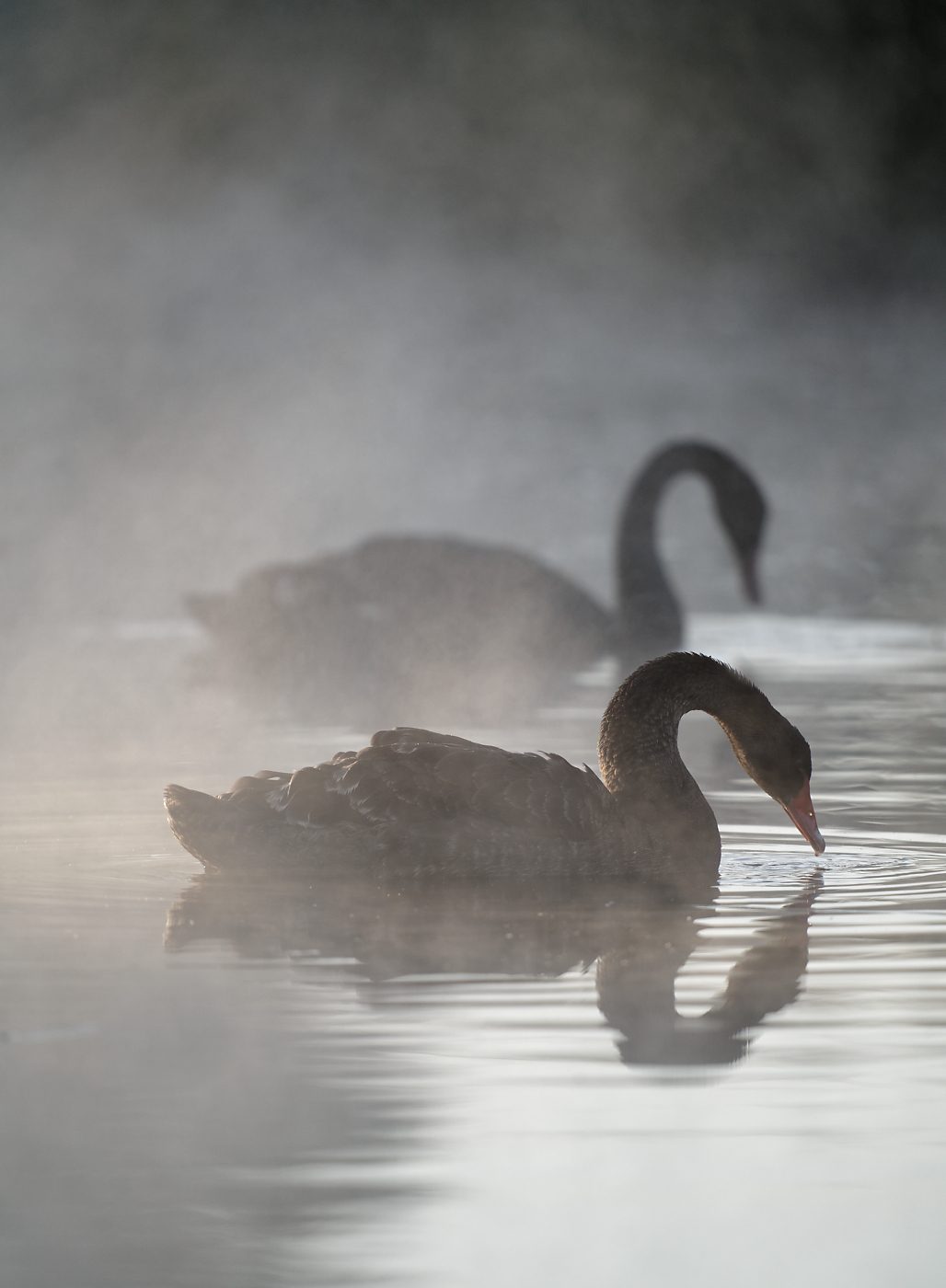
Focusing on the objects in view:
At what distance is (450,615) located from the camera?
39.8ft

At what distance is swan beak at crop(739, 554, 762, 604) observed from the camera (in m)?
12.9

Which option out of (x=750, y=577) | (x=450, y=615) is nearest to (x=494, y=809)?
(x=450, y=615)

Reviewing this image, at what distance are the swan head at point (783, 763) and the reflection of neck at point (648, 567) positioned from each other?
614 centimetres

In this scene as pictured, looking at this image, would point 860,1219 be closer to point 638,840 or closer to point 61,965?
point 61,965

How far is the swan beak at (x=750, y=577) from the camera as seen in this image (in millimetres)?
12898

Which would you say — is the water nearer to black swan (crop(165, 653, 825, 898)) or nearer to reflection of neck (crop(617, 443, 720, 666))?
black swan (crop(165, 653, 825, 898))

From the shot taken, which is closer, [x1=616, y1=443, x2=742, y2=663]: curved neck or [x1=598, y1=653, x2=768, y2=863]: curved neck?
[x1=598, y1=653, x2=768, y2=863]: curved neck

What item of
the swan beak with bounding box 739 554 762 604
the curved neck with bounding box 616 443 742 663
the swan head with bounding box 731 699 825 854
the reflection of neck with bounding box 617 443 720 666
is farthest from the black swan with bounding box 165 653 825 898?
the swan beak with bounding box 739 554 762 604

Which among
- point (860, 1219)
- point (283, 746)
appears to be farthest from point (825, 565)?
point (860, 1219)

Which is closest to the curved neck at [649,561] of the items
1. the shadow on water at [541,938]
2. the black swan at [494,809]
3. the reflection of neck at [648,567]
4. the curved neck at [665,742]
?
the reflection of neck at [648,567]

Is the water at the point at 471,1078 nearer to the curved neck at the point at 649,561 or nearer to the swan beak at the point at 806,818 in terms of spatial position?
the swan beak at the point at 806,818

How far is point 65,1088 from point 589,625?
889 centimetres

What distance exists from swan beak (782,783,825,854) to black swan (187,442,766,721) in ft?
16.7

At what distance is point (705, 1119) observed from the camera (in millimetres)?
2834
